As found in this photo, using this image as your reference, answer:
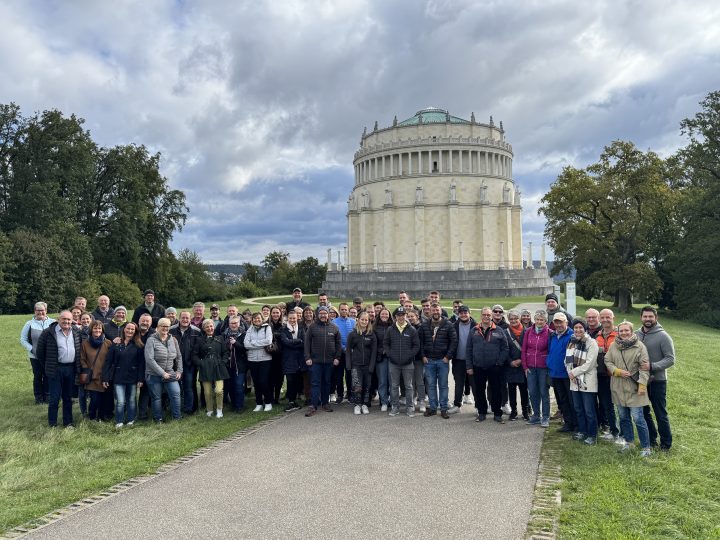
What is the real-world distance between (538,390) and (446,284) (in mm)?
40729

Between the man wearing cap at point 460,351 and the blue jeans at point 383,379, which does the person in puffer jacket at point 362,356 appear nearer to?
the blue jeans at point 383,379

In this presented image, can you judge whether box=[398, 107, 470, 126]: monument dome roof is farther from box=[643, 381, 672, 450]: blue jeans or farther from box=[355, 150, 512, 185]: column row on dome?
box=[643, 381, 672, 450]: blue jeans

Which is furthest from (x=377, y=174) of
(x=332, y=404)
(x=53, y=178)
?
(x=332, y=404)

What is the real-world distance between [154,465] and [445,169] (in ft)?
196

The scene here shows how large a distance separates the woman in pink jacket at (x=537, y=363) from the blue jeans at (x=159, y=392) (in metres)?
6.34

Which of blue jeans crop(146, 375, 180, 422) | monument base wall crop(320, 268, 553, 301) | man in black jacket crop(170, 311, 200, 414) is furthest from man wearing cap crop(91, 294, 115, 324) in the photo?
monument base wall crop(320, 268, 553, 301)

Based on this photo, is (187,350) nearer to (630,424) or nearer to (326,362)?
(326,362)

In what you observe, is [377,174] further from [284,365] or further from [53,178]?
[284,365]

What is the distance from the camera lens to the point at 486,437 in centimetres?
867

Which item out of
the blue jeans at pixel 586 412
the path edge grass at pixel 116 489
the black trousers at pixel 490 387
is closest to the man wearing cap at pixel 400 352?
Answer: the black trousers at pixel 490 387

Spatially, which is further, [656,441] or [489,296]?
[489,296]

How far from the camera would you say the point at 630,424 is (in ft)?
26.3

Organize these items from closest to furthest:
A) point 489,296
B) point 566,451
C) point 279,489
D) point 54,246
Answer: point 279,489 < point 566,451 < point 54,246 < point 489,296

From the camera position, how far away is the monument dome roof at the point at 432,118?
65812 millimetres
